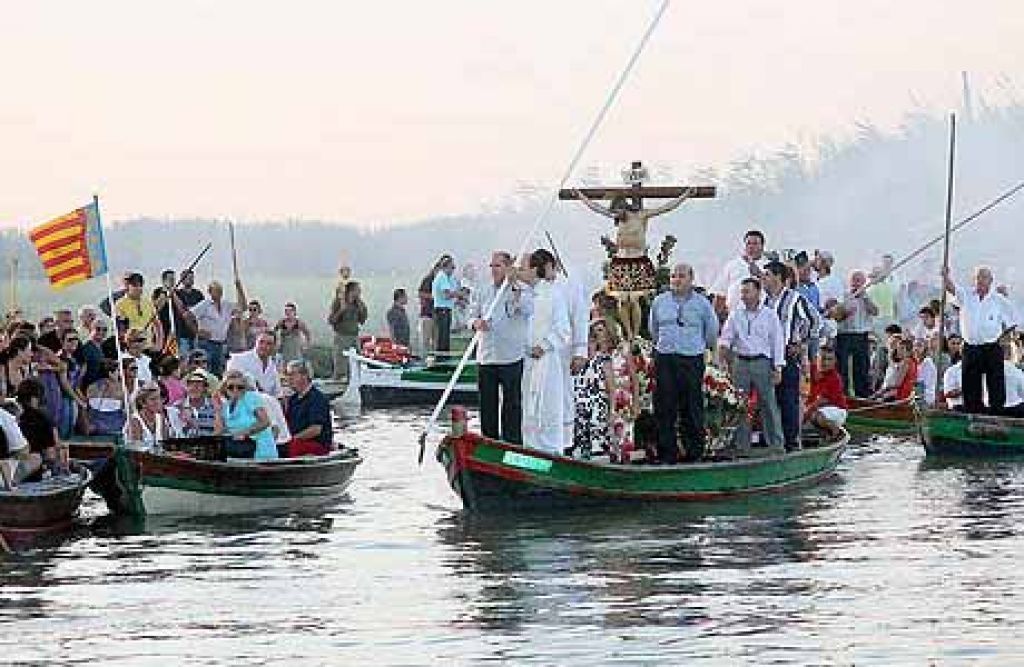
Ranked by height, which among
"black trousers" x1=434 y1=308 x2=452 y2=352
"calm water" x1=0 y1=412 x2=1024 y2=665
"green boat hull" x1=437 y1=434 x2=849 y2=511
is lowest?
"calm water" x1=0 y1=412 x2=1024 y2=665

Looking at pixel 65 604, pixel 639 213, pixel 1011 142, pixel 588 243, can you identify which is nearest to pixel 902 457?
pixel 639 213

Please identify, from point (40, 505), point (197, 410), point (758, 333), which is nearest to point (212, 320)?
point (197, 410)

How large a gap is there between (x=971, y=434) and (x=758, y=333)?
4.55 metres

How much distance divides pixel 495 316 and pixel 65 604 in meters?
6.45

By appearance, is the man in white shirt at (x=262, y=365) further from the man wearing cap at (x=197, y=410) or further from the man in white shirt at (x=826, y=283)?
the man in white shirt at (x=826, y=283)

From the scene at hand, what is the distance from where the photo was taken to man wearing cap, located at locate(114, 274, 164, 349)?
3622 centimetres

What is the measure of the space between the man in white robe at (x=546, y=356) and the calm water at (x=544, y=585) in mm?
903

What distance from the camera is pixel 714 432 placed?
27188mm

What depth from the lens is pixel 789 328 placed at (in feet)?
90.4

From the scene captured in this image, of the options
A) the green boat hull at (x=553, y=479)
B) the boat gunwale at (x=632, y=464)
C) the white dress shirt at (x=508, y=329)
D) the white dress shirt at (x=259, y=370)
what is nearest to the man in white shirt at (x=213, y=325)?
the white dress shirt at (x=259, y=370)

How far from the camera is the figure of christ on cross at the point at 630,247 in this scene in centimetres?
3097

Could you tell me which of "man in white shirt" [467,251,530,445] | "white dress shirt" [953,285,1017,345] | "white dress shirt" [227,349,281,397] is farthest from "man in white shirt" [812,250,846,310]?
"man in white shirt" [467,251,530,445]

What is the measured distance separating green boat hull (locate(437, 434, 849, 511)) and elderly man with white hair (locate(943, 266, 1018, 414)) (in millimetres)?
4439

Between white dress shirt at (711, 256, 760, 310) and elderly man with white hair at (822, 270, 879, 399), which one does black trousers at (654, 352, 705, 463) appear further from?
elderly man with white hair at (822, 270, 879, 399)
